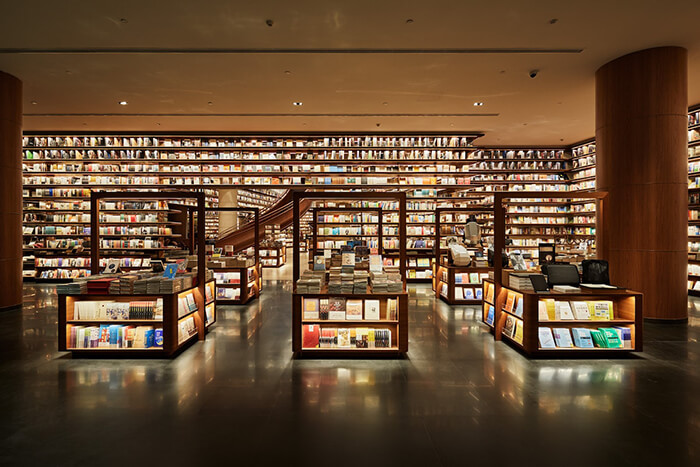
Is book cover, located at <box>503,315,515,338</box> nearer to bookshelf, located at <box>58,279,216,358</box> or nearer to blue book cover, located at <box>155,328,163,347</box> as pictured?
bookshelf, located at <box>58,279,216,358</box>

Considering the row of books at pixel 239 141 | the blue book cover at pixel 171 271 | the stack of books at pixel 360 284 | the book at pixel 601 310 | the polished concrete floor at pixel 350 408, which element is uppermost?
the row of books at pixel 239 141

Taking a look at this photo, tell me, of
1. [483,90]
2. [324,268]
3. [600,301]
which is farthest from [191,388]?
[483,90]

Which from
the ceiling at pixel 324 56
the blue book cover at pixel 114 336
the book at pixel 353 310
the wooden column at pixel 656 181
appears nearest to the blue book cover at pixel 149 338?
the blue book cover at pixel 114 336

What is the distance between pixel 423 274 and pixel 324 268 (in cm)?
609

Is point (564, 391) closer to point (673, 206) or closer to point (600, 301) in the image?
point (600, 301)

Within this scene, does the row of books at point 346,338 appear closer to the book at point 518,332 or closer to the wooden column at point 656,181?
the book at point 518,332

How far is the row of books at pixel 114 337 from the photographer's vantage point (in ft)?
14.7

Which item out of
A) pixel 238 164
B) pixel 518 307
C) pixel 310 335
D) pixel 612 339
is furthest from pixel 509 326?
pixel 238 164

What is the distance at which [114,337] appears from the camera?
14.7 ft

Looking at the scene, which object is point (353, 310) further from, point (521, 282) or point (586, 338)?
point (586, 338)

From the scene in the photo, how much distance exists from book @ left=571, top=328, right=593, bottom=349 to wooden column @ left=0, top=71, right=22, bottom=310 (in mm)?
9332

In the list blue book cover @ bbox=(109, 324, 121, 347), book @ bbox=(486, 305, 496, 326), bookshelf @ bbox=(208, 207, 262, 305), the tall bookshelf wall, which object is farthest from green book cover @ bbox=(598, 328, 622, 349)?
the tall bookshelf wall

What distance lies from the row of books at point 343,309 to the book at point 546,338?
5.70 feet

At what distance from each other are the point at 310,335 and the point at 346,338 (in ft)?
1.43
